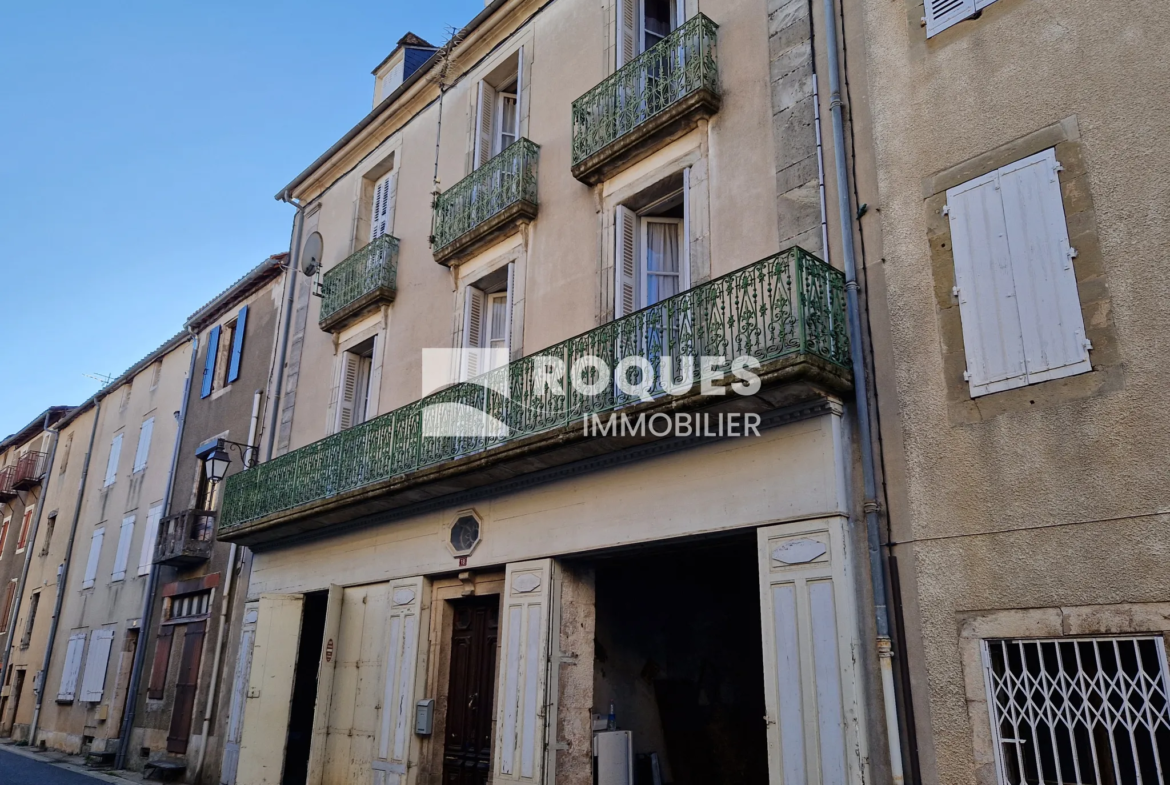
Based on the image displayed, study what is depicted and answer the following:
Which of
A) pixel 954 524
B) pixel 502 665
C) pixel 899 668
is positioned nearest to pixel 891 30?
pixel 954 524

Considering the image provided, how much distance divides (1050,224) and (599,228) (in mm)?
4928

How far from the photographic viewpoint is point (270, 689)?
12.2 meters

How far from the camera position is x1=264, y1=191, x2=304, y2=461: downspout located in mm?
15586

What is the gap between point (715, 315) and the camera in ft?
25.8

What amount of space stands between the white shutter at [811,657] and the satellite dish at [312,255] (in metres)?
11.2

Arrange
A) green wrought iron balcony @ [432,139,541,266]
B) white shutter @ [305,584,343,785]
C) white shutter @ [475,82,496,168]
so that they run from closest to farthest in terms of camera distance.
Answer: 1. green wrought iron balcony @ [432,139,541,266]
2. white shutter @ [305,584,343,785]
3. white shutter @ [475,82,496,168]

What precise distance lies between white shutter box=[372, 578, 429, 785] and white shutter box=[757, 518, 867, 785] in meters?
5.06

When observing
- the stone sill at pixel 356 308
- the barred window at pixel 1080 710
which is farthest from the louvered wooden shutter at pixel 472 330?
the barred window at pixel 1080 710

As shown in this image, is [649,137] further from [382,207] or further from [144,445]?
[144,445]

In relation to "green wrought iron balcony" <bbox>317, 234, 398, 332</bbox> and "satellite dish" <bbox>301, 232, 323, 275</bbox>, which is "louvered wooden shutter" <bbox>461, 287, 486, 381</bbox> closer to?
"green wrought iron balcony" <bbox>317, 234, 398, 332</bbox>

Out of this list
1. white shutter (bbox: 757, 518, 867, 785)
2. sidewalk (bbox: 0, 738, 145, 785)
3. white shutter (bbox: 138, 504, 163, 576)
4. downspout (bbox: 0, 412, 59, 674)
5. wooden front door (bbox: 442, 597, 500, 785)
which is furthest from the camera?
downspout (bbox: 0, 412, 59, 674)

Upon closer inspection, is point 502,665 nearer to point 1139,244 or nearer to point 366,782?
point 366,782

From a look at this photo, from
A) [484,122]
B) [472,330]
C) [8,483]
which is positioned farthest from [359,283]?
[8,483]

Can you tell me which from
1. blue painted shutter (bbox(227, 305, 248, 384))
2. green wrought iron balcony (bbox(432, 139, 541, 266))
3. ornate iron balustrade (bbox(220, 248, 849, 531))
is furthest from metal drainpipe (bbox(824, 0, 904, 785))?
blue painted shutter (bbox(227, 305, 248, 384))
